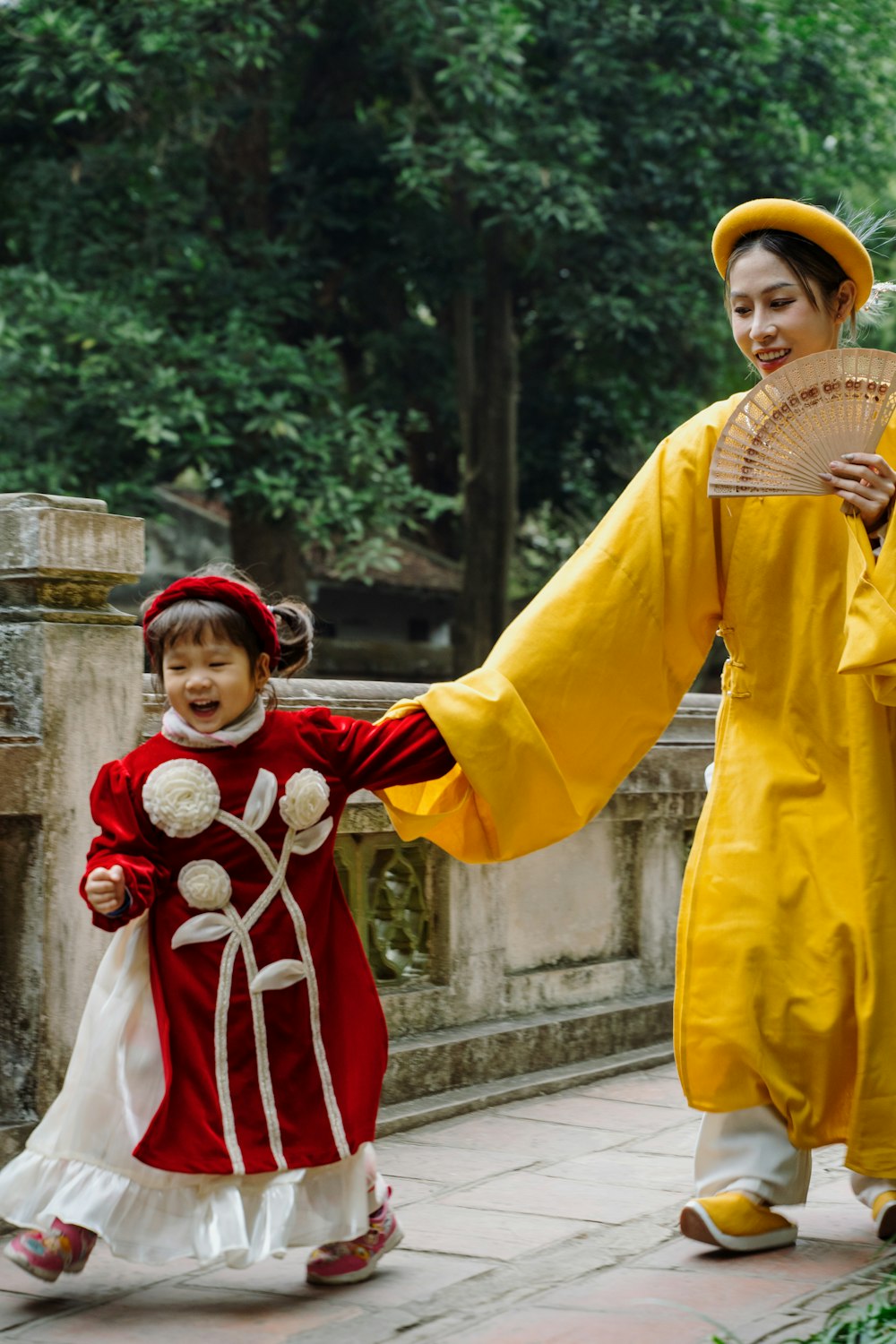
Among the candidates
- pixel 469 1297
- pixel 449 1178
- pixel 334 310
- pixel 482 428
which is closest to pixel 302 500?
pixel 482 428

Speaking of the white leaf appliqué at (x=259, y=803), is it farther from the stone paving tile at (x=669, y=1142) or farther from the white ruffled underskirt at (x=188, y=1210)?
the stone paving tile at (x=669, y=1142)

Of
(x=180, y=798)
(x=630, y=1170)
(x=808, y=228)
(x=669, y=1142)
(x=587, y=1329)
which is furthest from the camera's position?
(x=669, y=1142)

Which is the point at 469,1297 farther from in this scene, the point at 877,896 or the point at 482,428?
the point at 482,428

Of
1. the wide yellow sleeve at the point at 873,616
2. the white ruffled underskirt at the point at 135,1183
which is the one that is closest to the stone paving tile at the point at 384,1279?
the white ruffled underskirt at the point at 135,1183

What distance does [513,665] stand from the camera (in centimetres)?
326

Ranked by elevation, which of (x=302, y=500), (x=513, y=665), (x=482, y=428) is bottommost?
(x=513, y=665)

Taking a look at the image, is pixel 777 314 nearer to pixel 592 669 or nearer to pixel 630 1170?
pixel 592 669

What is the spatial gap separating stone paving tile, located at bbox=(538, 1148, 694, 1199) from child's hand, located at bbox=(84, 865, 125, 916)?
1.52 meters

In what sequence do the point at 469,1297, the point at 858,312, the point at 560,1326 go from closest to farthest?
the point at 560,1326, the point at 469,1297, the point at 858,312

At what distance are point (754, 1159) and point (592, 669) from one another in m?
0.96

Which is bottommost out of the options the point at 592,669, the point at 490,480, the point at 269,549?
the point at 592,669

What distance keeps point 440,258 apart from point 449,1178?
1213 centimetres

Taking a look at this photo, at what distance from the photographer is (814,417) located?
125 inches

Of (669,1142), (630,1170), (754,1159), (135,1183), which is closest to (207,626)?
(135,1183)
